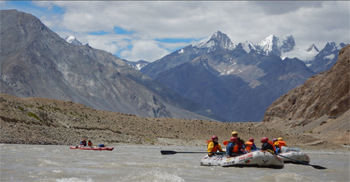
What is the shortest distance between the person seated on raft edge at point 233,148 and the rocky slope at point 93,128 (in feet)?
123

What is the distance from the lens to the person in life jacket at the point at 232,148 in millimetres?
37750

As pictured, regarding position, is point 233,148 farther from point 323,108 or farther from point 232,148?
point 323,108

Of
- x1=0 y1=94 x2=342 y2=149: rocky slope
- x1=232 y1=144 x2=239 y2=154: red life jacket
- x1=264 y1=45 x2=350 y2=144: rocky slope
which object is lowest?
x1=232 y1=144 x2=239 y2=154: red life jacket

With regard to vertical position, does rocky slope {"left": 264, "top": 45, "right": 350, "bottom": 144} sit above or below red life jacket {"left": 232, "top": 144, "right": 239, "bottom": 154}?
above

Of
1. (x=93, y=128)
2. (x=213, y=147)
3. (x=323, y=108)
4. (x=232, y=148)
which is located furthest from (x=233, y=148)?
(x=323, y=108)

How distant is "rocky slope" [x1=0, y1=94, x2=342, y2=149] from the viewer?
243 ft

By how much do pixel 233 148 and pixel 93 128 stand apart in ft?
194

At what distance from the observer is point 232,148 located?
37.8 metres

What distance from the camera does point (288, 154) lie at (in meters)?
44.5

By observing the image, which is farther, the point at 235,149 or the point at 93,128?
the point at 93,128

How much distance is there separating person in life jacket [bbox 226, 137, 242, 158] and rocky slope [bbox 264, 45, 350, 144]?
63852 millimetres

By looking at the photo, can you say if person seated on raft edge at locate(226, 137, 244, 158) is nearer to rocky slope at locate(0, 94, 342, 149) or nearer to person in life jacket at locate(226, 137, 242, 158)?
person in life jacket at locate(226, 137, 242, 158)

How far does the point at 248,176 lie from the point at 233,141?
4854mm

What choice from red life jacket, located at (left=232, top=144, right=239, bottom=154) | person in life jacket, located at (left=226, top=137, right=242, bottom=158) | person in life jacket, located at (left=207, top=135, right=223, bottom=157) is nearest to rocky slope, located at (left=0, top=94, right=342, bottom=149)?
person in life jacket, located at (left=207, top=135, right=223, bottom=157)
